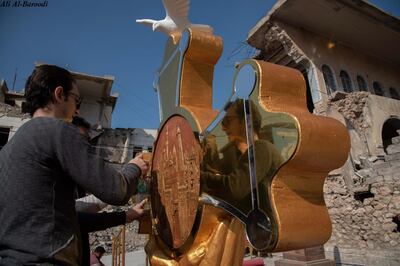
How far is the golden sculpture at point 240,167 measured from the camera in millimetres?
856

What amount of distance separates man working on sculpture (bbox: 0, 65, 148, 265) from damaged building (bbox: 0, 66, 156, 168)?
1509 cm

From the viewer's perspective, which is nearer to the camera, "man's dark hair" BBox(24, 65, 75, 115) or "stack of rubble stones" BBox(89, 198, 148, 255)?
"man's dark hair" BBox(24, 65, 75, 115)

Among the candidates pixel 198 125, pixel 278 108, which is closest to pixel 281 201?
pixel 278 108

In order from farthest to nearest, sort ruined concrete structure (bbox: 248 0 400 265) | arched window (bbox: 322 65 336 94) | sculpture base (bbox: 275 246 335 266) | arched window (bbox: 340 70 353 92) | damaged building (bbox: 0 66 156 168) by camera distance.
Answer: damaged building (bbox: 0 66 156 168) < arched window (bbox: 340 70 353 92) < arched window (bbox: 322 65 336 94) < ruined concrete structure (bbox: 248 0 400 265) < sculpture base (bbox: 275 246 335 266)

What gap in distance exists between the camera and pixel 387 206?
6789mm

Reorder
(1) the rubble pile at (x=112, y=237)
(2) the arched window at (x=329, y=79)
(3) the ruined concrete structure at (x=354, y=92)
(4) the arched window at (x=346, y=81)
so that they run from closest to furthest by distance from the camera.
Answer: (3) the ruined concrete structure at (x=354, y=92) < (2) the arched window at (x=329, y=79) < (4) the arched window at (x=346, y=81) < (1) the rubble pile at (x=112, y=237)

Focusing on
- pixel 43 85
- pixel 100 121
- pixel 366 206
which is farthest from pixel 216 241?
pixel 100 121

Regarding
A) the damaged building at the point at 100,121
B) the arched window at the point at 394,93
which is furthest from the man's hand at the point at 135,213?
the damaged building at the point at 100,121

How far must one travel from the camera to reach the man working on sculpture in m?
0.90

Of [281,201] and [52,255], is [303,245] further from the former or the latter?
[52,255]

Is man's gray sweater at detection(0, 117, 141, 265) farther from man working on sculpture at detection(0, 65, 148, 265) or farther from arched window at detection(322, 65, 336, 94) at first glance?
arched window at detection(322, 65, 336, 94)

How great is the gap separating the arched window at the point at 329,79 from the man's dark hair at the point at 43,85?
33.1 feet

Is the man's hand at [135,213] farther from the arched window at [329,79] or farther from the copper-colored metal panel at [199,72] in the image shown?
the arched window at [329,79]

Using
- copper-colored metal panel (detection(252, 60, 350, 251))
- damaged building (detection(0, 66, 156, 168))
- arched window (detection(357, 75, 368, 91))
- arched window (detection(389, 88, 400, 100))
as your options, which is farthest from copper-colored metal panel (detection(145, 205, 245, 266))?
damaged building (detection(0, 66, 156, 168))
